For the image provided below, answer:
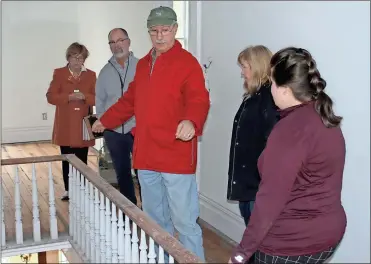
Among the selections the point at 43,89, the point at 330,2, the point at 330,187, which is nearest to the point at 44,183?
the point at 43,89

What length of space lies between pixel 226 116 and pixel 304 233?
5.62 ft

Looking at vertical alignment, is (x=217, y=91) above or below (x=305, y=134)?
above

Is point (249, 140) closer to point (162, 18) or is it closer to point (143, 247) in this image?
point (162, 18)

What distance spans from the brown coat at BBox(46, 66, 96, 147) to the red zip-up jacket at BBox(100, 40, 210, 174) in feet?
5.32

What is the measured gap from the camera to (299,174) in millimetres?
1349

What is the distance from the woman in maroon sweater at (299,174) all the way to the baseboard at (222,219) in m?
1.52

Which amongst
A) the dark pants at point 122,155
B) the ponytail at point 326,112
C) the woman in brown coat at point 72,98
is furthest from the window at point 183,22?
the ponytail at point 326,112

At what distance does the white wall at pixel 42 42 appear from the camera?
6.78 metres

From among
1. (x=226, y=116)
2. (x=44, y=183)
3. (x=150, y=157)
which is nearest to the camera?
(x=150, y=157)

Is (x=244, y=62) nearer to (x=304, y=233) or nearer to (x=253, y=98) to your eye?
(x=253, y=98)

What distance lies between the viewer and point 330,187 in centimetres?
139

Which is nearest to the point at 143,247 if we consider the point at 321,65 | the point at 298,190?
the point at 298,190

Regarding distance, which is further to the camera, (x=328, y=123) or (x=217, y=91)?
(x=217, y=91)

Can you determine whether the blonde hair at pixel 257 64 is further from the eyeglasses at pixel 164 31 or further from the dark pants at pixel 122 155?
the dark pants at pixel 122 155
